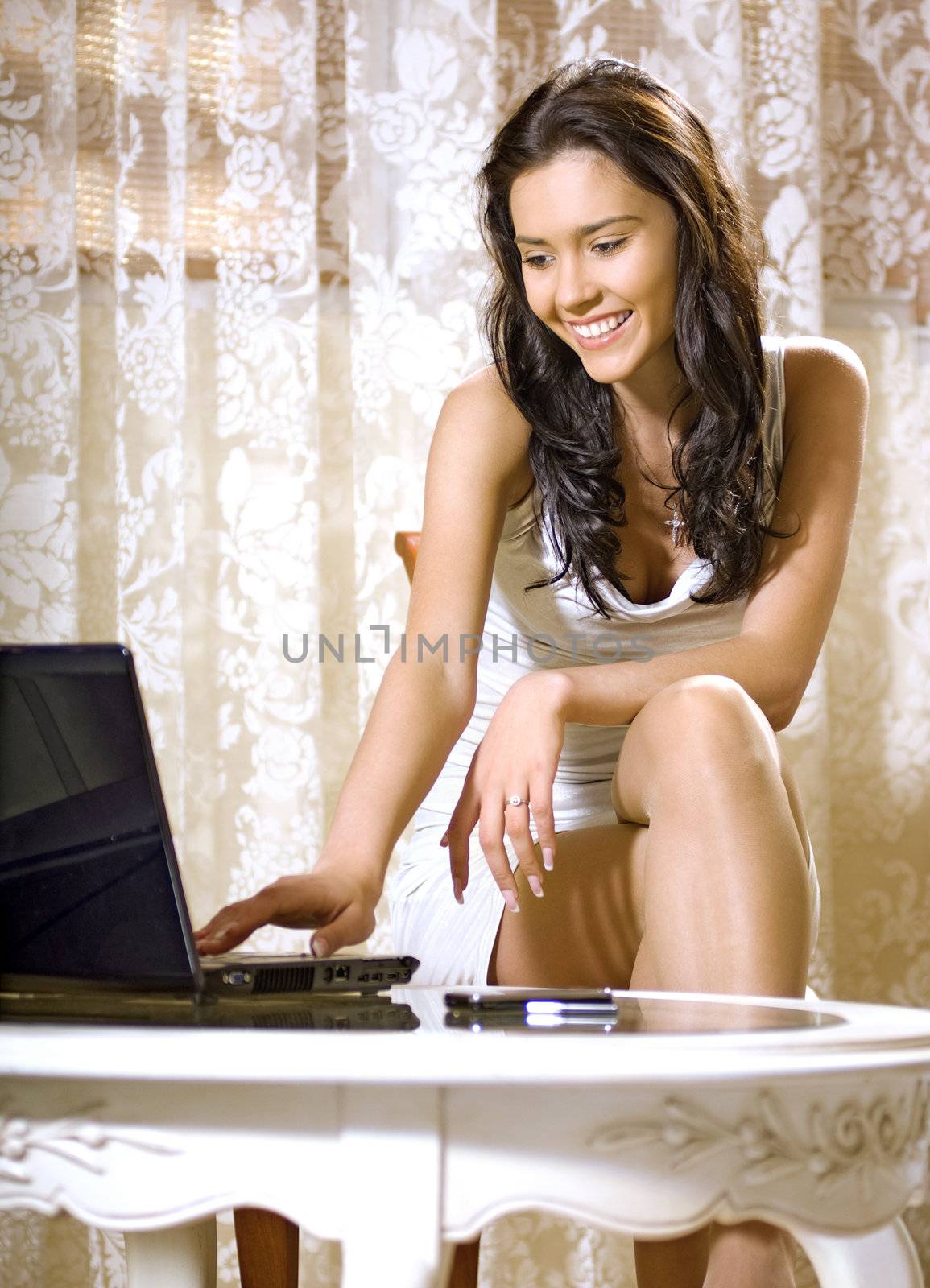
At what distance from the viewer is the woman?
90 centimetres

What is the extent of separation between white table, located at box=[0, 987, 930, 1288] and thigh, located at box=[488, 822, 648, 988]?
585mm

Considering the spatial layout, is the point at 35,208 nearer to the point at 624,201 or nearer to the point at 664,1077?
the point at 624,201

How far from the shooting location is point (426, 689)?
111 centimetres

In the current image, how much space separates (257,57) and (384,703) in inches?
44.3

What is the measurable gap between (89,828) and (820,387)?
40.8 inches

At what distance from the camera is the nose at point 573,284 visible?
124cm

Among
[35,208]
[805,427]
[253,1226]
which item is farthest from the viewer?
[35,208]

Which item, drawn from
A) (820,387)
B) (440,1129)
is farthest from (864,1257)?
(820,387)

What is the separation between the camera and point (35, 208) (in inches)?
70.4

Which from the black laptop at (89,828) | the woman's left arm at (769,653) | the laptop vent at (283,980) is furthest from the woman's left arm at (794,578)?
the black laptop at (89,828)

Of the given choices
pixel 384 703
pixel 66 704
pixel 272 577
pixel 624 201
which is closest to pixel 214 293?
pixel 272 577

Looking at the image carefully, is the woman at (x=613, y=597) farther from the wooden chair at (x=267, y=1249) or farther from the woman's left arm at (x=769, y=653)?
the wooden chair at (x=267, y=1249)

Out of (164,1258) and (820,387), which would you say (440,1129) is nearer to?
(164,1258)

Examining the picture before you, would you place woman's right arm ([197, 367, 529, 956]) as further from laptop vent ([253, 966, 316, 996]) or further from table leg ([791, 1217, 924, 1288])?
table leg ([791, 1217, 924, 1288])
